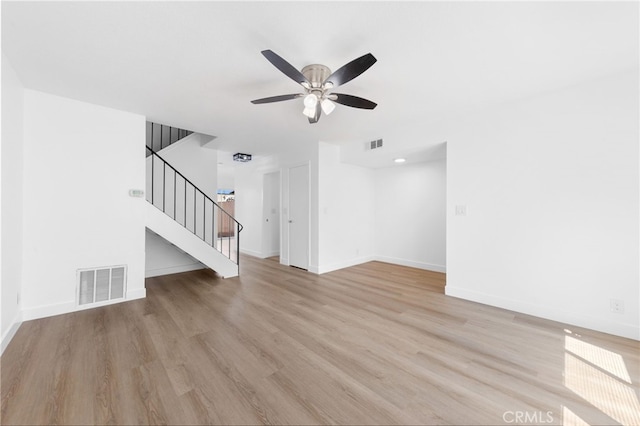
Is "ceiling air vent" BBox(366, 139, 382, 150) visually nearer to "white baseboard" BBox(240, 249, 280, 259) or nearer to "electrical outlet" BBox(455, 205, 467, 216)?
"electrical outlet" BBox(455, 205, 467, 216)

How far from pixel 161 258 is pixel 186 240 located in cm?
131

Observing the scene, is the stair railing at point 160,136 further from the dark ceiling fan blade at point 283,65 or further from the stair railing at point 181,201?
the dark ceiling fan blade at point 283,65

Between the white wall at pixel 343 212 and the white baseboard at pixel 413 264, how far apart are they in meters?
0.32

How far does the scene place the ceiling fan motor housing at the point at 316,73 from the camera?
227 centimetres

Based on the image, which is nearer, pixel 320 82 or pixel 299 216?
pixel 320 82

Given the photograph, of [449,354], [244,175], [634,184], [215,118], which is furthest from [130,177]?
[634,184]

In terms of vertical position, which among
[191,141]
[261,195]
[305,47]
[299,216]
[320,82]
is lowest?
[299,216]

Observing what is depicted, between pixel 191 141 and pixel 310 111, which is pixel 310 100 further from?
pixel 191 141

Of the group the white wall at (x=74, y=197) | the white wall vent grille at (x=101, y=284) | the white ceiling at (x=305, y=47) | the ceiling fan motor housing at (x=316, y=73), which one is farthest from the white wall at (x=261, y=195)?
the white wall vent grille at (x=101, y=284)

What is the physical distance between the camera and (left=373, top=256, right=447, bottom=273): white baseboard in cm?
499

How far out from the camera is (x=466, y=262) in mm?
3510

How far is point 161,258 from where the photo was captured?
4.86 m

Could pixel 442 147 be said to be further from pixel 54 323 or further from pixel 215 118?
pixel 54 323

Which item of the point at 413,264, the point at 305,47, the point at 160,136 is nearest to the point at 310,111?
the point at 305,47
